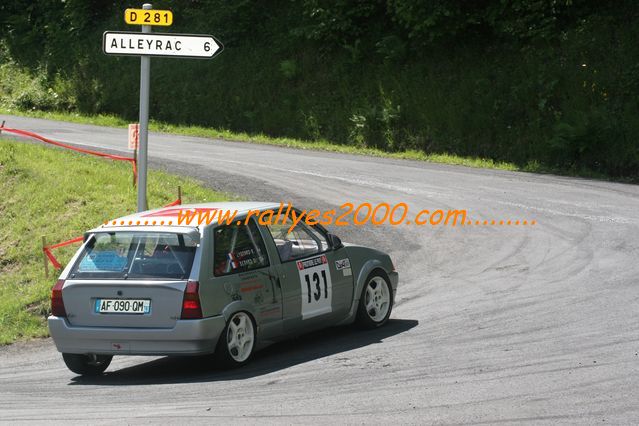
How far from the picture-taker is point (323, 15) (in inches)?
1294

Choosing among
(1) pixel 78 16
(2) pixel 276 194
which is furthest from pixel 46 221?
(1) pixel 78 16

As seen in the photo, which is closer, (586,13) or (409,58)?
(586,13)

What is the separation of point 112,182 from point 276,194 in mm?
3163

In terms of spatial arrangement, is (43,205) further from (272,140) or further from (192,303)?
(272,140)

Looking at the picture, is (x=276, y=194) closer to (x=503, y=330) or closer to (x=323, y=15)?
(x=503, y=330)

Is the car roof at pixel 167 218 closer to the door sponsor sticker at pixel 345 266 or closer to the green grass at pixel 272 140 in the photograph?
the door sponsor sticker at pixel 345 266

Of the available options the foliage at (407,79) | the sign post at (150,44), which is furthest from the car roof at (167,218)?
the foliage at (407,79)

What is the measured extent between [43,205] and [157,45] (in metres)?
6.10

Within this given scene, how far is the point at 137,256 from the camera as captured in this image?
397 inches

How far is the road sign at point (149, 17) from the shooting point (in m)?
12.0

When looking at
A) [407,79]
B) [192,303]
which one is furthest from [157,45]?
[407,79]

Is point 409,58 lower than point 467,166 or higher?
higher

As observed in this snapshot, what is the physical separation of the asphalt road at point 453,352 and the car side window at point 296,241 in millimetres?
959

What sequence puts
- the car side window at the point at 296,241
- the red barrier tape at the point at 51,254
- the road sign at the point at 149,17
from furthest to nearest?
the red barrier tape at the point at 51,254 < the road sign at the point at 149,17 < the car side window at the point at 296,241
